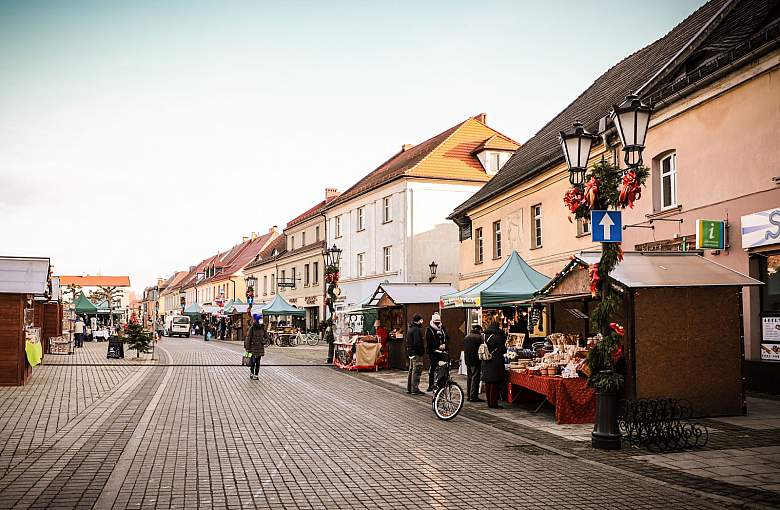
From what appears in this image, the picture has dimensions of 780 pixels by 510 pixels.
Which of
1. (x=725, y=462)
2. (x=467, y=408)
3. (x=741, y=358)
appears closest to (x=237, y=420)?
(x=467, y=408)

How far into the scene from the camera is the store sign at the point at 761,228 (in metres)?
14.4

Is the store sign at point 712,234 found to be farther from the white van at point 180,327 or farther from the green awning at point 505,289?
the white van at point 180,327

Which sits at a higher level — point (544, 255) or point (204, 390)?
point (544, 255)

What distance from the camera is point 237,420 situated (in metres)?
12.7

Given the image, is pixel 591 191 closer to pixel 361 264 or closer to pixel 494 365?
pixel 494 365

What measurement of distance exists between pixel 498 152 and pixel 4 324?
32.9 m

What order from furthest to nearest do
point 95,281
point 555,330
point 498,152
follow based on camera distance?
point 95,281
point 498,152
point 555,330

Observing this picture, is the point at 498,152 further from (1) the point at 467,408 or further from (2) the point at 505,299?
(1) the point at 467,408

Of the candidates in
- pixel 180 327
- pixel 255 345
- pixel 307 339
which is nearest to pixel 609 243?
pixel 255 345

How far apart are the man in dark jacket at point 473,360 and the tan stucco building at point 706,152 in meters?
5.72

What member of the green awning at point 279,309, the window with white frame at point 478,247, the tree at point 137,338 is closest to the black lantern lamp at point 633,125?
the window with white frame at point 478,247

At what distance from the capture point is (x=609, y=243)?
35.2 ft

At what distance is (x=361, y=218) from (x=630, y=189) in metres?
40.3

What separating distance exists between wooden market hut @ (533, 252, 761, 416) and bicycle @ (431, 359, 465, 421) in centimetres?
295
